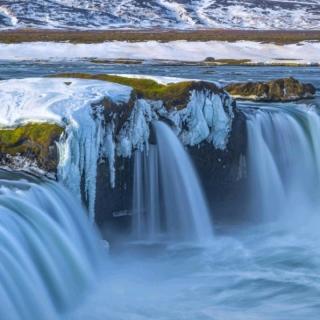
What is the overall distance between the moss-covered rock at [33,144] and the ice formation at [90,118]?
145 millimetres

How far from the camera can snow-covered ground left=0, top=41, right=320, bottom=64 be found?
61.1 metres

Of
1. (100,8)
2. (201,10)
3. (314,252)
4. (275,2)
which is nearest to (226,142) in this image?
(314,252)

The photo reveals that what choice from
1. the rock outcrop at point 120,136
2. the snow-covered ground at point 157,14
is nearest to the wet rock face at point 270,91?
the rock outcrop at point 120,136

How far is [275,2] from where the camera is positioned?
15162 cm

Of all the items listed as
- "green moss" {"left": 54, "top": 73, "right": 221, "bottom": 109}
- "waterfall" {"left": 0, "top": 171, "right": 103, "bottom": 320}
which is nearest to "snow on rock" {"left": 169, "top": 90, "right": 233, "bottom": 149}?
"green moss" {"left": 54, "top": 73, "right": 221, "bottom": 109}

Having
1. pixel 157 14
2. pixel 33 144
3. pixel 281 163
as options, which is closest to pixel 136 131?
pixel 33 144

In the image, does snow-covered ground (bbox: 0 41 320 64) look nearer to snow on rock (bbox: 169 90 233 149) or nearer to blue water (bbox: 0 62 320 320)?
snow on rock (bbox: 169 90 233 149)

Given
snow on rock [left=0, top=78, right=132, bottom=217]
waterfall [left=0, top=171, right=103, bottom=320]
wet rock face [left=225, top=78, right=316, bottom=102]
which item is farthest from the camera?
wet rock face [left=225, top=78, right=316, bottom=102]

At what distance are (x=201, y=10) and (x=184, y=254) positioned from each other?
129 metres

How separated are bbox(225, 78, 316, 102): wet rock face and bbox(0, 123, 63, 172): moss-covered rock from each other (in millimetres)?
11660

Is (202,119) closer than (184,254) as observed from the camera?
No

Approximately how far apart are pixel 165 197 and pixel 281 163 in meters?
4.45

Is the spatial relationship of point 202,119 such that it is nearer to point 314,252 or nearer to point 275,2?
point 314,252

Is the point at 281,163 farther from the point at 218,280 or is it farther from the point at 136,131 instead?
the point at 218,280
